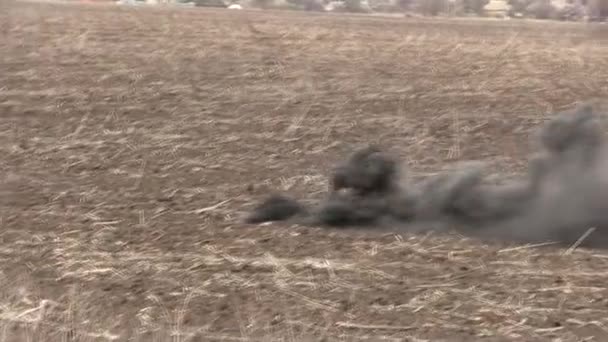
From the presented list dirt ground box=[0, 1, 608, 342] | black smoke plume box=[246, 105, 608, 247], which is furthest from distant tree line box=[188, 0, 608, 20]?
black smoke plume box=[246, 105, 608, 247]

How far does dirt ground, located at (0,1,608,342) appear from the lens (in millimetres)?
5594

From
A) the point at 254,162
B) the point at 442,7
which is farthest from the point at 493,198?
the point at 442,7

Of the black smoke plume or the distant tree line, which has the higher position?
the distant tree line

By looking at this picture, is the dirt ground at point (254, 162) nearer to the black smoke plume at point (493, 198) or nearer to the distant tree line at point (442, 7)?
the black smoke plume at point (493, 198)

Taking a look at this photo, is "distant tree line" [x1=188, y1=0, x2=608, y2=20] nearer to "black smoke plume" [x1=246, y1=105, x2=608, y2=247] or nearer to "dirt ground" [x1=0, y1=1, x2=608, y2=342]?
"dirt ground" [x1=0, y1=1, x2=608, y2=342]

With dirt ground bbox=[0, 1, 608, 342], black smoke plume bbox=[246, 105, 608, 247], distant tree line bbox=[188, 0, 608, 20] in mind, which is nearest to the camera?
dirt ground bbox=[0, 1, 608, 342]

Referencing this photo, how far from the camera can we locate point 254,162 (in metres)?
9.88

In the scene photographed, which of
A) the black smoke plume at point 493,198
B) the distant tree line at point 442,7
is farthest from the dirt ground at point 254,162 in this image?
the distant tree line at point 442,7

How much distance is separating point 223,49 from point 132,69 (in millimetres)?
2160

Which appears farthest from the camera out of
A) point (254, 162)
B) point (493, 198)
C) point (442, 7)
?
point (442, 7)

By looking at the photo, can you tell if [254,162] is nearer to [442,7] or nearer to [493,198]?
[493,198]

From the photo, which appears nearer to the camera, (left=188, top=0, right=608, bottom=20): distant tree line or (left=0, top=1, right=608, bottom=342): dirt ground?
(left=0, top=1, right=608, bottom=342): dirt ground

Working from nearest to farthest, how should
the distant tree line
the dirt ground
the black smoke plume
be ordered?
the dirt ground → the black smoke plume → the distant tree line

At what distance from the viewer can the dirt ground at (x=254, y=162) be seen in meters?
5.59
